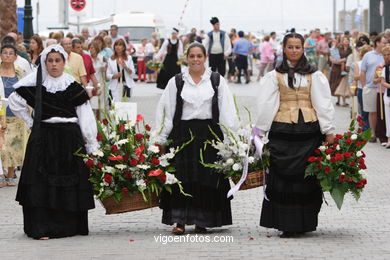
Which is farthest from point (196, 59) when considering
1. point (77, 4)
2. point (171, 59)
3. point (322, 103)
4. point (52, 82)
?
point (77, 4)

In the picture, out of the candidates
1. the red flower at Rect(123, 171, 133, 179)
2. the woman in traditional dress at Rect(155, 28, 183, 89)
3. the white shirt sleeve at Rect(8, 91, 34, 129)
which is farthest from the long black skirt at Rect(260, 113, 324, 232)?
the woman in traditional dress at Rect(155, 28, 183, 89)

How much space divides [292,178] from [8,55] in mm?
5349

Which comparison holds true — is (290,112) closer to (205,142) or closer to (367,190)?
(205,142)

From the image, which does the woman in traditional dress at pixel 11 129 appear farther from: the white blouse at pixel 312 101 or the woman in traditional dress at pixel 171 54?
the woman in traditional dress at pixel 171 54

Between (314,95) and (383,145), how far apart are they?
8.77 meters

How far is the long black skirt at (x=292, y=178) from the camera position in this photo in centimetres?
923

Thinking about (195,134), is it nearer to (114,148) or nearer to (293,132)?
(114,148)

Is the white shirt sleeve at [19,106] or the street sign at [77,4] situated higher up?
the street sign at [77,4]

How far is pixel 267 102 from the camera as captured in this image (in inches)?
364

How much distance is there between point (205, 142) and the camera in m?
9.30

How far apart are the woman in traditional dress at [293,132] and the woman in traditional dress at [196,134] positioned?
1.26 ft

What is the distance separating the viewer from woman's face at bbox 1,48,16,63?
13.3 m

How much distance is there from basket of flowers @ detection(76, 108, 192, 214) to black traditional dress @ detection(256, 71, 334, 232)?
0.83m

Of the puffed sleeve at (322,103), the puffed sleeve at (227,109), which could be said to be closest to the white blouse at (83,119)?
the puffed sleeve at (227,109)
